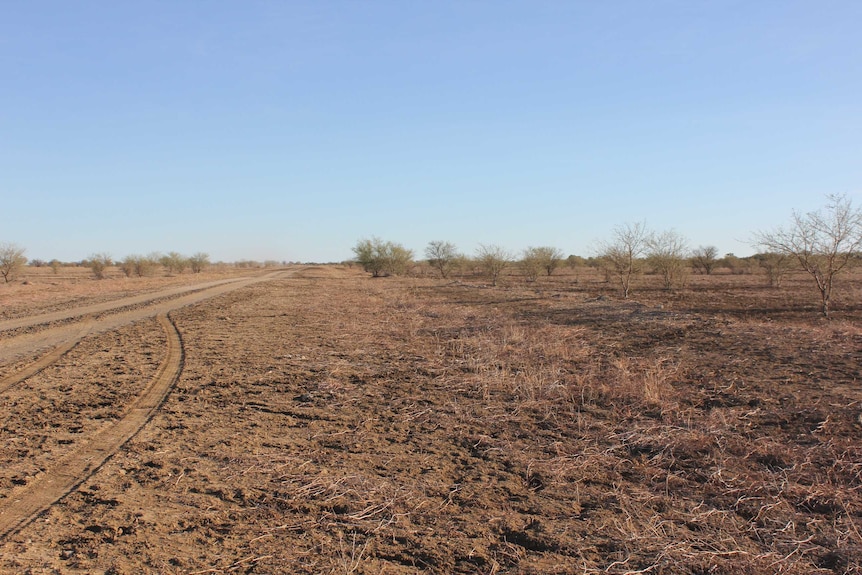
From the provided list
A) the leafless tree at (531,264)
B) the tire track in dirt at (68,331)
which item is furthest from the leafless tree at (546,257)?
the tire track in dirt at (68,331)

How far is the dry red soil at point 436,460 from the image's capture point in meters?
2.93

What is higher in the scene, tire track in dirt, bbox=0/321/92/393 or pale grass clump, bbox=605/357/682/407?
tire track in dirt, bbox=0/321/92/393

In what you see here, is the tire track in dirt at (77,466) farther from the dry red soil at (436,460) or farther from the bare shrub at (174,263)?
the bare shrub at (174,263)

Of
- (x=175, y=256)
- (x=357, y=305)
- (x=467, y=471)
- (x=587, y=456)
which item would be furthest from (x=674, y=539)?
(x=175, y=256)

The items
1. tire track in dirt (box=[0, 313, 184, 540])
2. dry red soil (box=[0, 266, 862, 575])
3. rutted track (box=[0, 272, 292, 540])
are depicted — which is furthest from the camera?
rutted track (box=[0, 272, 292, 540])

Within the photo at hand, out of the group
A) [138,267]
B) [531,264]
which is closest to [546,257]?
[531,264]

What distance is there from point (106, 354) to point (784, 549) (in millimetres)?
10224

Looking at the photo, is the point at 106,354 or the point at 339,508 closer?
the point at 339,508

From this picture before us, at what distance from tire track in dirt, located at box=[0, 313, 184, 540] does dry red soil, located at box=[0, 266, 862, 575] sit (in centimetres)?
2

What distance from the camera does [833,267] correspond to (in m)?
18.2

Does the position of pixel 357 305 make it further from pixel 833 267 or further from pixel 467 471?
pixel 833 267

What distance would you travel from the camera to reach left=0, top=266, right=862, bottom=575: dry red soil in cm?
293

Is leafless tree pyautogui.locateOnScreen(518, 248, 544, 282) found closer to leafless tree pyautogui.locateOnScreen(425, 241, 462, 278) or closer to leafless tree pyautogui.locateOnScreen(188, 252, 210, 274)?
leafless tree pyautogui.locateOnScreen(425, 241, 462, 278)

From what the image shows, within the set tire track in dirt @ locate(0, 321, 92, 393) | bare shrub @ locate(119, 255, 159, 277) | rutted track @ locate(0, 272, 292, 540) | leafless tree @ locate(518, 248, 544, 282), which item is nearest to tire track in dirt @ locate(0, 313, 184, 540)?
rutted track @ locate(0, 272, 292, 540)
